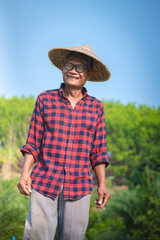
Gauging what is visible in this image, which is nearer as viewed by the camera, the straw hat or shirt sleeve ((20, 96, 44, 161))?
shirt sleeve ((20, 96, 44, 161))

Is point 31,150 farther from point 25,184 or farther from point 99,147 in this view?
point 99,147

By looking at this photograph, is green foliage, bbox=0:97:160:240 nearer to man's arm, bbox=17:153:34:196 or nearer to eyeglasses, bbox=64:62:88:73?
man's arm, bbox=17:153:34:196

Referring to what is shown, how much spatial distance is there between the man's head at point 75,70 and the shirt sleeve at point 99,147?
1.30ft

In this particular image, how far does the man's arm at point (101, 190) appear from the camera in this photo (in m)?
2.14

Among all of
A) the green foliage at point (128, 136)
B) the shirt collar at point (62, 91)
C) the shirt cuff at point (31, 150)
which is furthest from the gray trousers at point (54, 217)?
the green foliage at point (128, 136)

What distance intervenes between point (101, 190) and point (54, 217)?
437 millimetres

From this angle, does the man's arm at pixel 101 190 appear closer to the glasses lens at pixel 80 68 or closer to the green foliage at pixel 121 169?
the glasses lens at pixel 80 68

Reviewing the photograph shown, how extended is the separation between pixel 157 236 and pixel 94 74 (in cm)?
315

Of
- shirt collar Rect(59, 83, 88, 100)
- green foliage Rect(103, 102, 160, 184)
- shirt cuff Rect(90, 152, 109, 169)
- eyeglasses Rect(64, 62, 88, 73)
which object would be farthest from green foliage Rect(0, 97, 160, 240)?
eyeglasses Rect(64, 62, 88, 73)

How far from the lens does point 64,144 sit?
6.95 feet

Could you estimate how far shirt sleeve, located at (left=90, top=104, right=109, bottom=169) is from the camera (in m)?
2.24

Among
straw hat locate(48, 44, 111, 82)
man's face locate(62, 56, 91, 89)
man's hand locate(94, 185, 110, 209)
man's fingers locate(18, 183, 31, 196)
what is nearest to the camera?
man's fingers locate(18, 183, 31, 196)

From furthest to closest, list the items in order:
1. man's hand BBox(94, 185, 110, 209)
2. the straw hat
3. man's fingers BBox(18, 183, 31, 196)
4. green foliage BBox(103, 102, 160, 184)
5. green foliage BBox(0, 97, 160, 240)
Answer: green foliage BBox(103, 102, 160, 184), green foliage BBox(0, 97, 160, 240), the straw hat, man's hand BBox(94, 185, 110, 209), man's fingers BBox(18, 183, 31, 196)

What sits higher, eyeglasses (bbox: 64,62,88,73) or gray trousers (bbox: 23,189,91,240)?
eyeglasses (bbox: 64,62,88,73)
